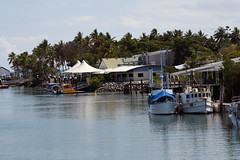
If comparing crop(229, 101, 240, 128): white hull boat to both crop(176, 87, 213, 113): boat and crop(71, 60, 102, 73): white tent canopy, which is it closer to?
crop(176, 87, 213, 113): boat

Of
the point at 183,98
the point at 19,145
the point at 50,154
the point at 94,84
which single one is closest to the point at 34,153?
the point at 50,154

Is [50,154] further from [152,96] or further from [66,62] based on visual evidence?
[66,62]

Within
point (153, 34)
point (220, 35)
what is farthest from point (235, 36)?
point (153, 34)

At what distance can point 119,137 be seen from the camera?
43812mm

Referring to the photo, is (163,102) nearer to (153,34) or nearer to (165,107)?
(165,107)

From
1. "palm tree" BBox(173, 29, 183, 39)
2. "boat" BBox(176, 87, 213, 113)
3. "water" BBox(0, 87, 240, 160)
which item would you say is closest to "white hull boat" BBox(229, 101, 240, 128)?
"water" BBox(0, 87, 240, 160)

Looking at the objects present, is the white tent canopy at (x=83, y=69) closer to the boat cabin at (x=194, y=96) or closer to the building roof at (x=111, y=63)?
the building roof at (x=111, y=63)

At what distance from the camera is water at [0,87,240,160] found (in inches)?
1432

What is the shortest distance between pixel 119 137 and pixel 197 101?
49.2 ft

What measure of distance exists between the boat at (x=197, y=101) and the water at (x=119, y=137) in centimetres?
120

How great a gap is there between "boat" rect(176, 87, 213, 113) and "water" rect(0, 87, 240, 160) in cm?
120

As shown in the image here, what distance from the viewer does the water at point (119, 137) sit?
3638cm

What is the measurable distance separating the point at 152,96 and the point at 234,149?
70.6ft

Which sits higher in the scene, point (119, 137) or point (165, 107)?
point (165, 107)
